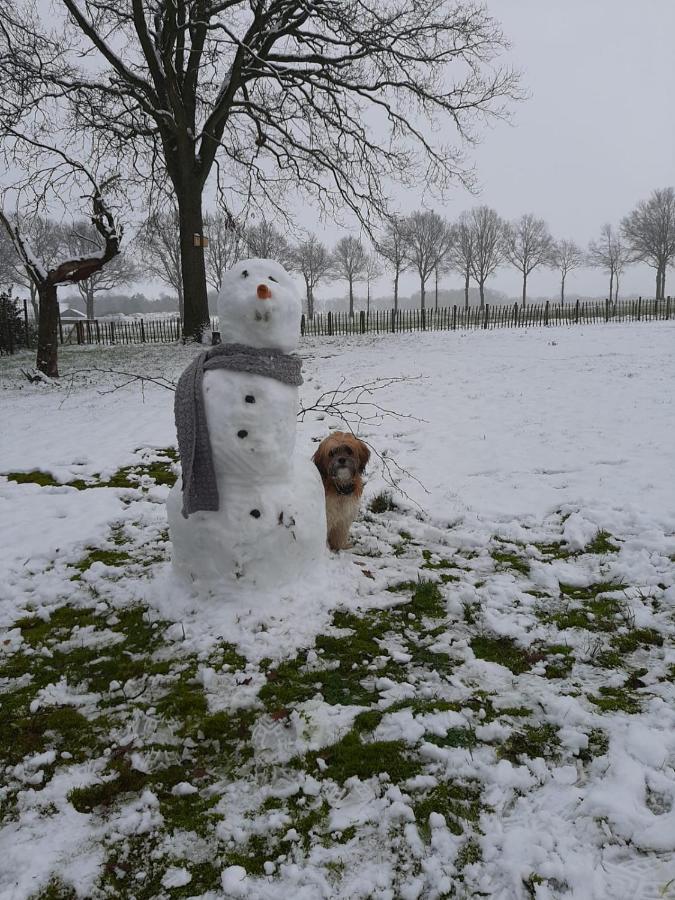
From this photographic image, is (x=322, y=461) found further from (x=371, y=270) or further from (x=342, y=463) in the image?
(x=371, y=270)

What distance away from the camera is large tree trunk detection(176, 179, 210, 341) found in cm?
1366

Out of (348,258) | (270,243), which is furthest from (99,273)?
(348,258)

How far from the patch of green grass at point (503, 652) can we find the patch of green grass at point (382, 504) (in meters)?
1.99

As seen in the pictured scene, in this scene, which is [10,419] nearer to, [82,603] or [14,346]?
[82,603]

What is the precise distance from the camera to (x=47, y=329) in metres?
11.5

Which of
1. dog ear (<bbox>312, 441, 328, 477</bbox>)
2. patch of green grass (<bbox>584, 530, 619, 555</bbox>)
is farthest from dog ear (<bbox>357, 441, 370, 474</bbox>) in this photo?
patch of green grass (<bbox>584, 530, 619, 555</bbox>)

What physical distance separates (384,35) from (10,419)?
13290 millimetres

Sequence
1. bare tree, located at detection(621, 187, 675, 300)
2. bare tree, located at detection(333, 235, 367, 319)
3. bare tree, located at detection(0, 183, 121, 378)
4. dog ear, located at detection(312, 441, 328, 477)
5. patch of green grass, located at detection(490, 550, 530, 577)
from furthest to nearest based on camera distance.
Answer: bare tree, located at detection(333, 235, 367, 319) < bare tree, located at detection(621, 187, 675, 300) < bare tree, located at detection(0, 183, 121, 378) < dog ear, located at detection(312, 441, 328, 477) < patch of green grass, located at detection(490, 550, 530, 577)

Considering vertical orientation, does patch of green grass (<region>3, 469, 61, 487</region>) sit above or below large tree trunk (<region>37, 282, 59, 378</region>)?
below

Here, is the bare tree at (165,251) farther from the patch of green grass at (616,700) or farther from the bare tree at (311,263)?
the patch of green grass at (616,700)

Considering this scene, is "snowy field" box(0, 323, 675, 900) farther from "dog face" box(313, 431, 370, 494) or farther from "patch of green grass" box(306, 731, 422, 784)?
"dog face" box(313, 431, 370, 494)

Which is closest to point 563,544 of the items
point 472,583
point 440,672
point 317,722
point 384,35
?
point 472,583

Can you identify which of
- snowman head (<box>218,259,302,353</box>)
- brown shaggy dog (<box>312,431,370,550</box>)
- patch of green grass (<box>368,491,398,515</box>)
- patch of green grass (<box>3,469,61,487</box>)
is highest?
snowman head (<box>218,259,302,353</box>)

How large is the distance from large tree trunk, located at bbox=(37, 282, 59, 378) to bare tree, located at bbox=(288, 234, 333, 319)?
29.5m
